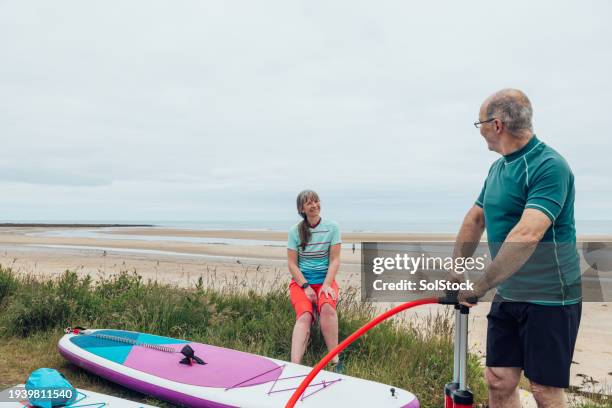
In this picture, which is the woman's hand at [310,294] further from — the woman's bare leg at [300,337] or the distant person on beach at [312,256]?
the woman's bare leg at [300,337]

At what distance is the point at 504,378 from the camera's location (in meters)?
2.69

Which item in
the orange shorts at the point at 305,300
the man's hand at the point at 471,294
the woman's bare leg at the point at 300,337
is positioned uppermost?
the man's hand at the point at 471,294

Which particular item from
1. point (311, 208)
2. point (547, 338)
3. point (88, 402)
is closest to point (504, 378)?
point (547, 338)

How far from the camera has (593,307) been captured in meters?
9.57

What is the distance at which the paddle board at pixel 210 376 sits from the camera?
3.66 m

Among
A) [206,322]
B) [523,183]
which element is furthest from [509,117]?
[206,322]

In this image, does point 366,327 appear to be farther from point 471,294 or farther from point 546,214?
point 546,214

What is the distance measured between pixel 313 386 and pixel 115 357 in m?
1.93

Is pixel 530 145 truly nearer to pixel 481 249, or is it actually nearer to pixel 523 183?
pixel 523 183

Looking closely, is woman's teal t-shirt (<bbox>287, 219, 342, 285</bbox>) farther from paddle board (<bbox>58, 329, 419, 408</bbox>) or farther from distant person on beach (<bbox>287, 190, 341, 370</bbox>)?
paddle board (<bbox>58, 329, 419, 408</bbox>)

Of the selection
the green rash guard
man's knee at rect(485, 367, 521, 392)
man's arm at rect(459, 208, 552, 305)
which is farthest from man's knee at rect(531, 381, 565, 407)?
man's arm at rect(459, 208, 552, 305)

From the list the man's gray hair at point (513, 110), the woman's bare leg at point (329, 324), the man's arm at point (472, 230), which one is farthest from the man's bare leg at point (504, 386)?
the woman's bare leg at point (329, 324)

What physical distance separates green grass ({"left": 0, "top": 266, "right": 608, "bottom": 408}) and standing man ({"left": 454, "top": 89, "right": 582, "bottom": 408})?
183 centimetres

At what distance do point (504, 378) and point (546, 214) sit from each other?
1.00m
